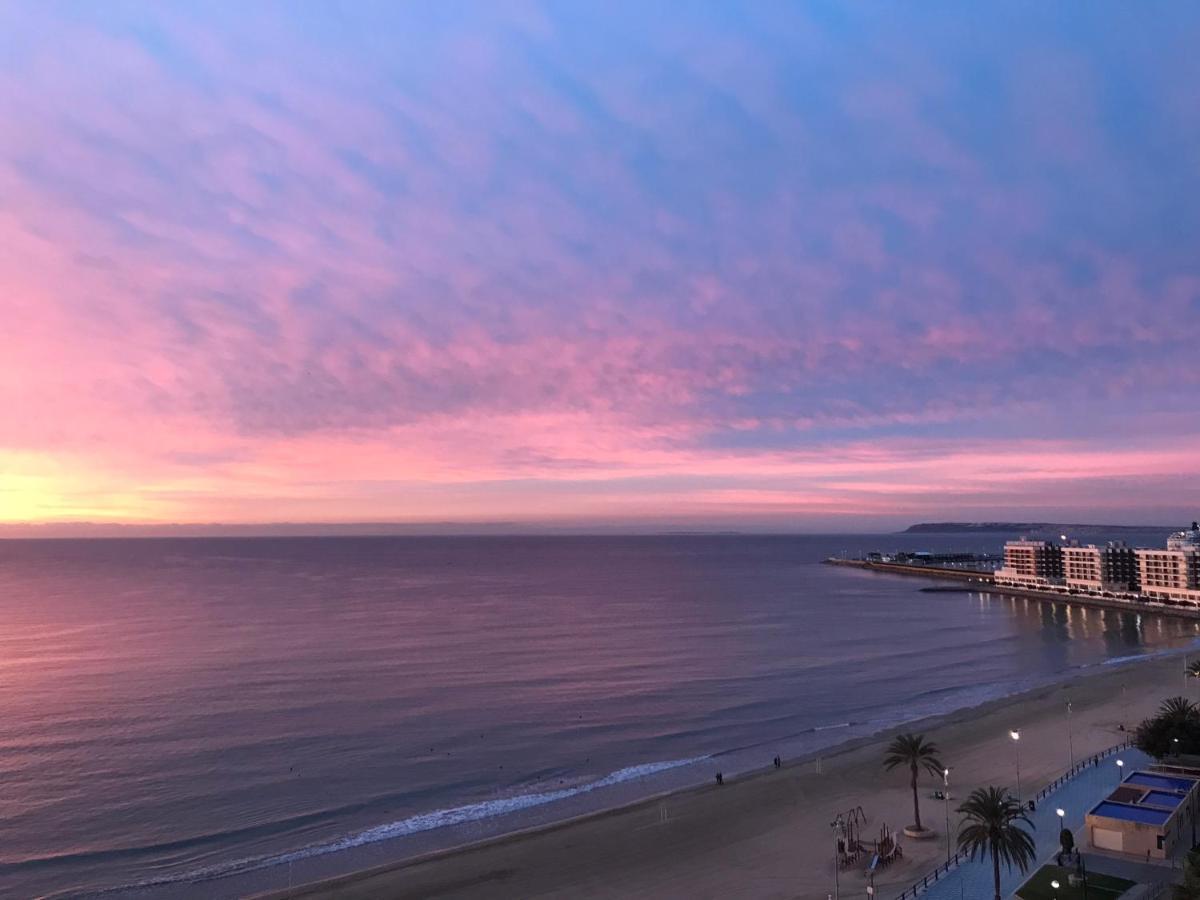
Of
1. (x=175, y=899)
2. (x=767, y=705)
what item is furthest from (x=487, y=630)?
(x=175, y=899)

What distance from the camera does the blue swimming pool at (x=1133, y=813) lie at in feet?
90.0

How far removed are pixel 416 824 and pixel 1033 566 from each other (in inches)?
6077

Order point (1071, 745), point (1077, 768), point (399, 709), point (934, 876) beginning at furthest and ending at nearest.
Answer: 1. point (399, 709)
2. point (1071, 745)
3. point (1077, 768)
4. point (934, 876)

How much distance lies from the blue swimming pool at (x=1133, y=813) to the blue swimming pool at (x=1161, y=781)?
326cm

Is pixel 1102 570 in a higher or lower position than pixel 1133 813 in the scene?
higher

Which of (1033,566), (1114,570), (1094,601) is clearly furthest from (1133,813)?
(1033,566)

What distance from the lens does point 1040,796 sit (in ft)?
114

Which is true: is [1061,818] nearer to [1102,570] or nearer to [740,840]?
[740,840]

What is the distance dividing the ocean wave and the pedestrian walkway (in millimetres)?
18438

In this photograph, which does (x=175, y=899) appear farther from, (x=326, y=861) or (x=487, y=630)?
A: (x=487, y=630)

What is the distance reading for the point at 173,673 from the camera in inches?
2741

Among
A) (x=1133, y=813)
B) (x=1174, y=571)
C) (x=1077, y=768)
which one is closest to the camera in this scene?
(x=1133, y=813)

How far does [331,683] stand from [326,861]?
35.6m

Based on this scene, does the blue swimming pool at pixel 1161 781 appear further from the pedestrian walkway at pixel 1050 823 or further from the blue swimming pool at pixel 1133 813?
the blue swimming pool at pixel 1133 813
